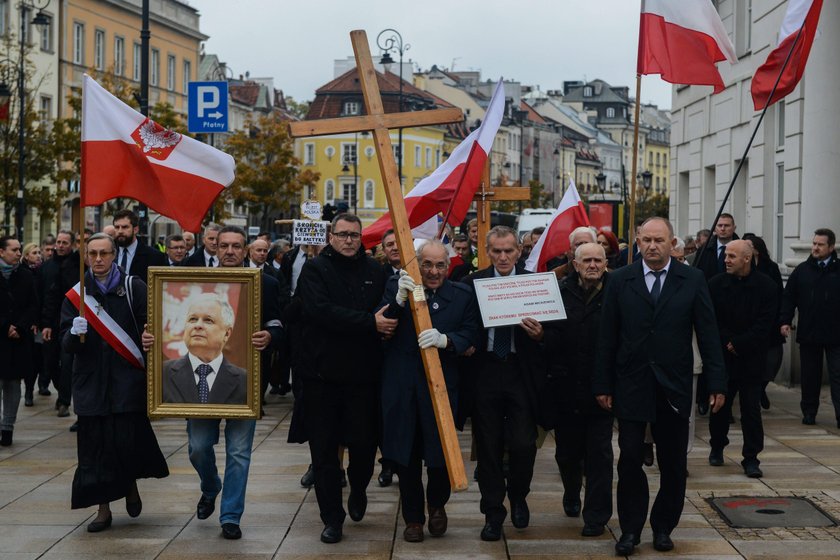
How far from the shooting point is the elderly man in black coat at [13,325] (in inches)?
507

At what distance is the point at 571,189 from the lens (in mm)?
13422

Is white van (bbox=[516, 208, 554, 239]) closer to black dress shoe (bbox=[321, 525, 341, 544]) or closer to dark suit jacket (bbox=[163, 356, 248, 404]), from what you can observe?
dark suit jacket (bbox=[163, 356, 248, 404])

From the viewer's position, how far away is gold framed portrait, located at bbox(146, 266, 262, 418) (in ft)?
28.5

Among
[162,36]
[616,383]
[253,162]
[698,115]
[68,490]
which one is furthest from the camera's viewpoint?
[253,162]

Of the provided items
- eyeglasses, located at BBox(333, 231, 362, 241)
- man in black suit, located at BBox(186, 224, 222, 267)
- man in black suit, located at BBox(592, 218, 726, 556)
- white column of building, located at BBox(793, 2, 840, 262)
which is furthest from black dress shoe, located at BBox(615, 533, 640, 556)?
white column of building, located at BBox(793, 2, 840, 262)

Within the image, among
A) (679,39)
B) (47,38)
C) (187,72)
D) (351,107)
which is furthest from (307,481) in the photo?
(351,107)

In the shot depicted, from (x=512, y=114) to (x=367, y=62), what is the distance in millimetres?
128632

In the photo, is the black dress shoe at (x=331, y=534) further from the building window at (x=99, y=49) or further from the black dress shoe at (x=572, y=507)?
the building window at (x=99, y=49)

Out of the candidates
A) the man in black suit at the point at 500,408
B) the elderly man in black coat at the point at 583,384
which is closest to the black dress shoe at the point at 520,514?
the man in black suit at the point at 500,408

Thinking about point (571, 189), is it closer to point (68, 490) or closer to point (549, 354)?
point (549, 354)

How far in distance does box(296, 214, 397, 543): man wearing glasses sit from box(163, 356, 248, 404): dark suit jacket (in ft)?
1.38

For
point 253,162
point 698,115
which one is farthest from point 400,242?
point 253,162

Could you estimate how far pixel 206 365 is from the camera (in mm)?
8727

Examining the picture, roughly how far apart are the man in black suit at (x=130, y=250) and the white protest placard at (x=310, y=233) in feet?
8.25
